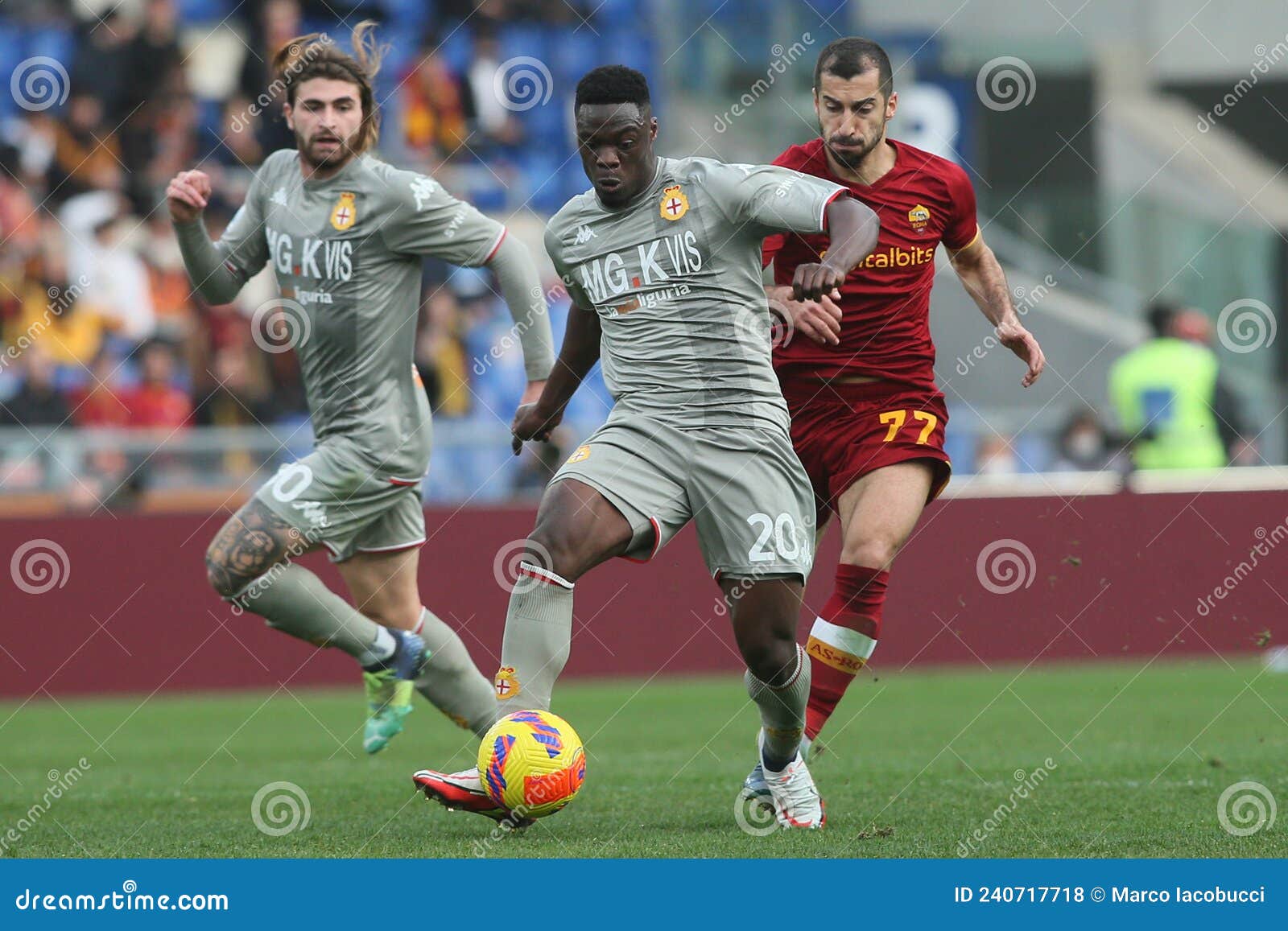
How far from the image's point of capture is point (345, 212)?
691 cm

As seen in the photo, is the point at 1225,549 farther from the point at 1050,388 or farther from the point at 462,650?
the point at 462,650

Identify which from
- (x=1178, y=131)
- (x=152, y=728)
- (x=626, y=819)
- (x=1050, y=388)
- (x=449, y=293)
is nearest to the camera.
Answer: (x=626, y=819)

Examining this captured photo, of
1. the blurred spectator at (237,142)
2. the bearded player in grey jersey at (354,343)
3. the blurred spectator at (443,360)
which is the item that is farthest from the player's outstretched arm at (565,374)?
the blurred spectator at (237,142)

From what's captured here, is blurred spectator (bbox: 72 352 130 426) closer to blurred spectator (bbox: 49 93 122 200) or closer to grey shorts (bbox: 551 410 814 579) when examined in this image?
blurred spectator (bbox: 49 93 122 200)

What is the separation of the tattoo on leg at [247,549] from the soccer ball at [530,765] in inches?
67.3

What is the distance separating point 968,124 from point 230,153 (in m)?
8.06

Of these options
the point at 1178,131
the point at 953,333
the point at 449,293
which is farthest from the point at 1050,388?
the point at 1178,131

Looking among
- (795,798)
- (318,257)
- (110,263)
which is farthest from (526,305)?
(110,263)

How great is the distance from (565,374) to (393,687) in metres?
1.68

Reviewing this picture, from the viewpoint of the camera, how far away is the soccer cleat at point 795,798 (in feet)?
19.4

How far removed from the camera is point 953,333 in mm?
17297

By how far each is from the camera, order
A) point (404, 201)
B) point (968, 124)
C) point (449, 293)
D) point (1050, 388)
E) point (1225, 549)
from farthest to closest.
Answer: point (968, 124), point (1050, 388), point (449, 293), point (1225, 549), point (404, 201)

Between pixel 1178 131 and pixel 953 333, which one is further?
pixel 1178 131

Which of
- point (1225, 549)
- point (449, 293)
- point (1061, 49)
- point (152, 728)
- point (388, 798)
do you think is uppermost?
point (1061, 49)
